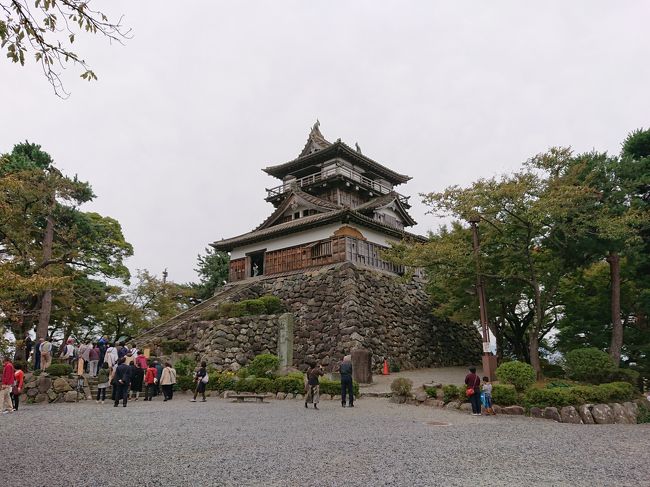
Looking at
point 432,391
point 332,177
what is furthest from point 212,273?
point 432,391

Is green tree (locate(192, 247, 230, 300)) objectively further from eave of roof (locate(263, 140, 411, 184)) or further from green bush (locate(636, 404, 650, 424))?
green bush (locate(636, 404, 650, 424))

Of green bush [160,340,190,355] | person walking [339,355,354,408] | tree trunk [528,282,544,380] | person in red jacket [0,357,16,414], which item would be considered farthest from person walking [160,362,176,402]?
tree trunk [528,282,544,380]

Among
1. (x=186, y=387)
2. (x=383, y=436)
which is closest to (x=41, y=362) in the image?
(x=186, y=387)

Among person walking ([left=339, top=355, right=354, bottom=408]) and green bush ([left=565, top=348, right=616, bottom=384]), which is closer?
person walking ([left=339, top=355, right=354, bottom=408])

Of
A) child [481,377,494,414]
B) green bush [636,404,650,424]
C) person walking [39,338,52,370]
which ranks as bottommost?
green bush [636,404,650,424]

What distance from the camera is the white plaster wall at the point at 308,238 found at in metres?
26.0

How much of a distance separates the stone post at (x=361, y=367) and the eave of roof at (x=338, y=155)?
17397 mm

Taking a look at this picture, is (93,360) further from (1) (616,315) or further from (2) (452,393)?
(1) (616,315)

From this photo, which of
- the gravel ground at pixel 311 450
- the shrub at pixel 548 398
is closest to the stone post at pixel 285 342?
the gravel ground at pixel 311 450

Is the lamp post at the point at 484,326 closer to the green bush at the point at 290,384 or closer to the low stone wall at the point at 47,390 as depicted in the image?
the green bush at the point at 290,384

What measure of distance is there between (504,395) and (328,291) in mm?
12353

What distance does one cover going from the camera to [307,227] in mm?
26547

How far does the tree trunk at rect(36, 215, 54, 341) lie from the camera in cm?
2238

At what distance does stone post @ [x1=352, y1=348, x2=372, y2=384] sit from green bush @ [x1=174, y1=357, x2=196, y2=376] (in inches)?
284
